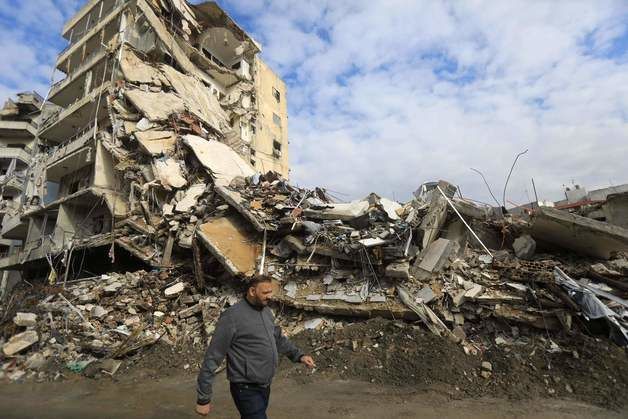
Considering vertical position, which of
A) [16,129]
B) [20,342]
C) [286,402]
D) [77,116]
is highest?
[16,129]

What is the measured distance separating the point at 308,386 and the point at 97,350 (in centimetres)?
478

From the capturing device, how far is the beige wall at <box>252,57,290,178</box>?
80.4 feet

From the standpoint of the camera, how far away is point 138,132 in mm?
13891

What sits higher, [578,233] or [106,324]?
[578,233]

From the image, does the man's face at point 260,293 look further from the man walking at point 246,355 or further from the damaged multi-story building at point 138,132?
the damaged multi-story building at point 138,132

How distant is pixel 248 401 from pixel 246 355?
32 cm

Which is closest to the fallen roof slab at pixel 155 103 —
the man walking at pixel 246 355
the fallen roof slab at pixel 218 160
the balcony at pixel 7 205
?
the fallen roof slab at pixel 218 160

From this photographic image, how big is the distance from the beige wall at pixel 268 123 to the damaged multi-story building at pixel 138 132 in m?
0.11

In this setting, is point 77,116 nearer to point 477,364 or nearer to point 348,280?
point 348,280

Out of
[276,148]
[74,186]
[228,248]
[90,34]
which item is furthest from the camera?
[276,148]

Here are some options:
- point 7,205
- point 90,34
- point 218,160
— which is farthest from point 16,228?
point 218,160

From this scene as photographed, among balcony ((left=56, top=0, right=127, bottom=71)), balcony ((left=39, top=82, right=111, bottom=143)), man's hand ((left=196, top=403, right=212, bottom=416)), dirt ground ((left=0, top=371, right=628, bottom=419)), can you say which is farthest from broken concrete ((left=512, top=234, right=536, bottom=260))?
balcony ((left=56, top=0, right=127, bottom=71))

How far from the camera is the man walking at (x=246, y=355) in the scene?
2502 mm

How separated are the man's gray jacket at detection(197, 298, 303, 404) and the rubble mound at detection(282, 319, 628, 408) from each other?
9.93 ft
